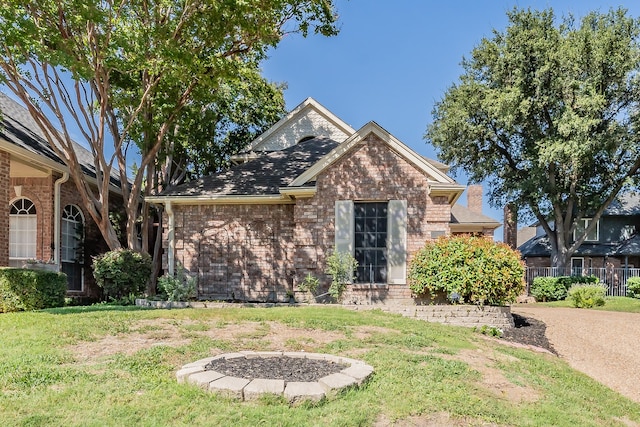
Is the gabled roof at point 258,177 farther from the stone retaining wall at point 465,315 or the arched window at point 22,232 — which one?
the stone retaining wall at point 465,315

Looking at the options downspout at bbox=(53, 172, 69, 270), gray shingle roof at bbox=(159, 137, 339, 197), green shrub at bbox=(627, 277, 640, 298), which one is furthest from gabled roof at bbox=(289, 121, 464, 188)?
green shrub at bbox=(627, 277, 640, 298)

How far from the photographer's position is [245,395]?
4.15 m

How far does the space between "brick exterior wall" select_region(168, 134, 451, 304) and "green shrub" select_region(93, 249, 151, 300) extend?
1.06m

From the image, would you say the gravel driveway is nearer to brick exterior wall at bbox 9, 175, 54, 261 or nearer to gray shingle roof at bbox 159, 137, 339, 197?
gray shingle roof at bbox 159, 137, 339, 197

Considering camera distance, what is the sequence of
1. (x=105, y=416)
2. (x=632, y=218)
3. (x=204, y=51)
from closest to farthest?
(x=105, y=416), (x=204, y=51), (x=632, y=218)

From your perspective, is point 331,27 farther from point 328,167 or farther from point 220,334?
point 220,334

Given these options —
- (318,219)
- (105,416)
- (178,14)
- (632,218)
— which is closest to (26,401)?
(105,416)

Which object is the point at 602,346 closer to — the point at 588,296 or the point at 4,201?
the point at 588,296

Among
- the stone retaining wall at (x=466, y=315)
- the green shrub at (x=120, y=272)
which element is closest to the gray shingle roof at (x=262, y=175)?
the green shrub at (x=120, y=272)

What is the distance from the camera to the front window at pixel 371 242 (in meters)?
11.5

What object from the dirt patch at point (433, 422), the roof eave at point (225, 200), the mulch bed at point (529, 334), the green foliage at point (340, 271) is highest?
the roof eave at point (225, 200)

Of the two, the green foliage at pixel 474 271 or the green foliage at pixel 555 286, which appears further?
the green foliage at pixel 555 286

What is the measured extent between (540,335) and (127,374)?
27.6 feet

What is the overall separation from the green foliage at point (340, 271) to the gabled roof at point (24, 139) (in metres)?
8.44
